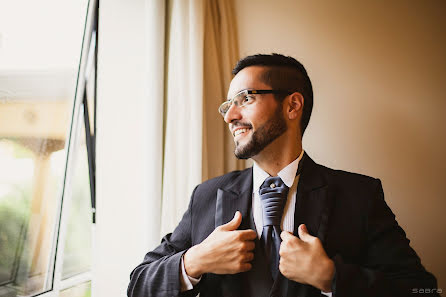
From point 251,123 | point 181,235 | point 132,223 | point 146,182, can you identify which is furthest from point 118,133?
point 251,123

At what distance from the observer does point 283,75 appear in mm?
1276

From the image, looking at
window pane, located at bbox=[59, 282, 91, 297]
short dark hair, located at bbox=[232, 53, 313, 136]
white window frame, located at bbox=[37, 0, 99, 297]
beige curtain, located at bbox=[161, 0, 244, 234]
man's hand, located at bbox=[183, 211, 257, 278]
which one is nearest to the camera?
man's hand, located at bbox=[183, 211, 257, 278]

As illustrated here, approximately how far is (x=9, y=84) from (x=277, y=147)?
4.68 feet

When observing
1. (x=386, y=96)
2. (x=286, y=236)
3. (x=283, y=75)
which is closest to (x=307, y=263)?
(x=286, y=236)

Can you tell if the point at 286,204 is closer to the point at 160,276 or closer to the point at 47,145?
the point at 160,276

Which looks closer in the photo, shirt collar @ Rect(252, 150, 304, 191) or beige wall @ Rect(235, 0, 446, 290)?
shirt collar @ Rect(252, 150, 304, 191)

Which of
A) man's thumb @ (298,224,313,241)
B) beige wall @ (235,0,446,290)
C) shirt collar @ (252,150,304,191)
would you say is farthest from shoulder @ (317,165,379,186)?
beige wall @ (235,0,446,290)

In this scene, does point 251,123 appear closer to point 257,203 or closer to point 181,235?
point 257,203

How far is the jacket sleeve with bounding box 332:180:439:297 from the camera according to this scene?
35.3 inches

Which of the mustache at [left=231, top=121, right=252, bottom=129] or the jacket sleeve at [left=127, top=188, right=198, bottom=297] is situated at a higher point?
the mustache at [left=231, top=121, right=252, bottom=129]

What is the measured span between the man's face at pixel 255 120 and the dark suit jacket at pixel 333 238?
0.54 ft

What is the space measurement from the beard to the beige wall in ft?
2.21

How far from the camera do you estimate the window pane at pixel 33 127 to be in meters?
1.60

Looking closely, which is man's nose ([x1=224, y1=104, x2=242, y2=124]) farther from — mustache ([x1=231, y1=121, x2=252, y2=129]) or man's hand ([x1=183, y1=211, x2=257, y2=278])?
man's hand ([x1=183, y1=211, x2=257, y2=278])
